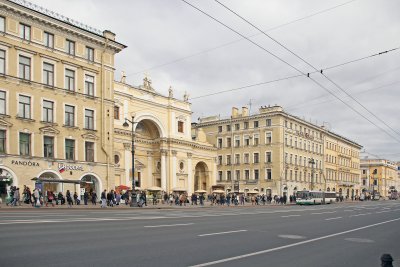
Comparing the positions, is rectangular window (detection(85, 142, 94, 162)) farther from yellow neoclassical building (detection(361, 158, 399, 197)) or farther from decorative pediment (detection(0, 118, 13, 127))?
yellow neoclassical building (detection(361, 158, 399, 197))

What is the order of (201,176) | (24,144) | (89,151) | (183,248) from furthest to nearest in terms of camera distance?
(201,176) → (89,151) → (24,144) → (183,248)

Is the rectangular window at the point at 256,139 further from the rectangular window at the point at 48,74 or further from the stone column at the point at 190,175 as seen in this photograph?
the rectangular window at the point at 48,74

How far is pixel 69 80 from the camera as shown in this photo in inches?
1656

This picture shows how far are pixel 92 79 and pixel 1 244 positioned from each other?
3594 centimetres

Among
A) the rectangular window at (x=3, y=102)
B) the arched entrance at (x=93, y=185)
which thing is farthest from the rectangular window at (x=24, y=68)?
the arched entrance at (x=93, y=185)

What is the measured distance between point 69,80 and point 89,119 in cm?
442

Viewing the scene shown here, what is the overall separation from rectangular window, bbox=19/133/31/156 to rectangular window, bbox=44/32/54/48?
851 cm

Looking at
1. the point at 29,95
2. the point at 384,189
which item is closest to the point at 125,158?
the point at 29,95

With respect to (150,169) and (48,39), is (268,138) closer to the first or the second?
(150,169)

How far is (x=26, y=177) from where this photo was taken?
121 feet

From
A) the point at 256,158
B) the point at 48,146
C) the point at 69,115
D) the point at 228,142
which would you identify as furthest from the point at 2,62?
the point at 228,142

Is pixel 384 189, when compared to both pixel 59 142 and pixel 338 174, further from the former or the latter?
pixel 59 142

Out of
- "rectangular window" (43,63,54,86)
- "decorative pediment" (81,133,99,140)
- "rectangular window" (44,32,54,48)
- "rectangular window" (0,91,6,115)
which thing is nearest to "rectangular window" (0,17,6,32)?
"rectangular window" (44,32,54,48)

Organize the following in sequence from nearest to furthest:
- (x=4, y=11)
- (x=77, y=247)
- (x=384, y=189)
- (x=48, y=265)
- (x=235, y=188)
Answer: (x=48, y=265)
(x=77, y=247)
(x=4, y=11)
(x=235, y=188)
(x=384, y=189)
